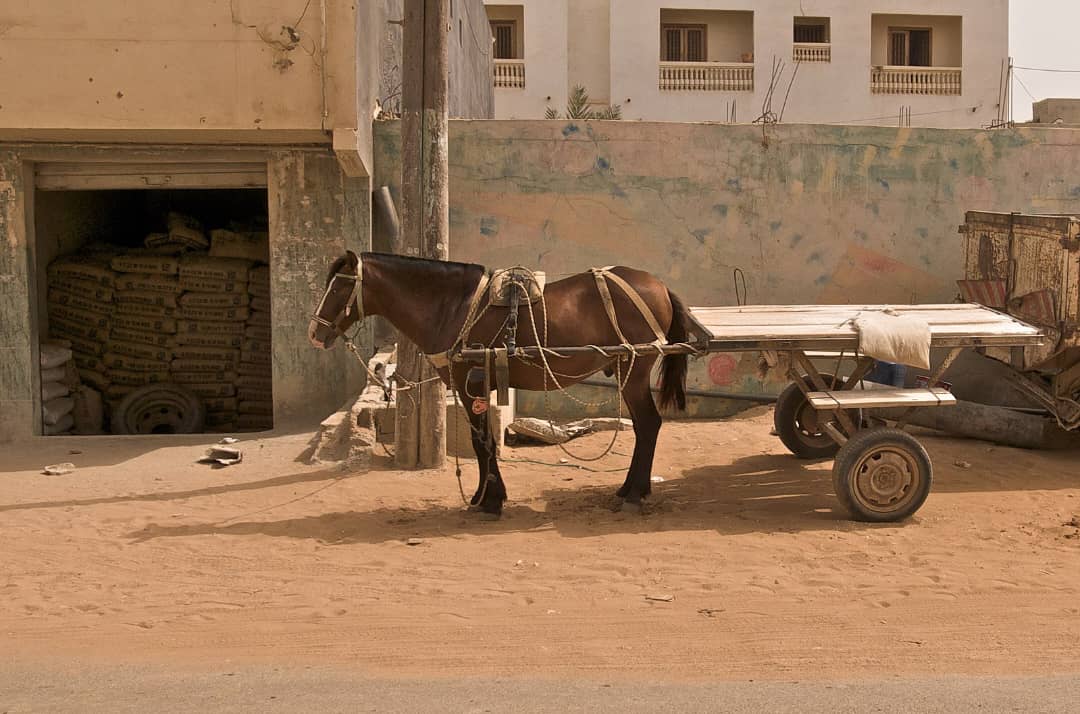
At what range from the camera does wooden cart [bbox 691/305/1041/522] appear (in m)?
7.01

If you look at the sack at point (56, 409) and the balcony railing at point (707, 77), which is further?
the balcony railing at point (707, 77)

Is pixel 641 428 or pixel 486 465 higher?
pixel 641 428

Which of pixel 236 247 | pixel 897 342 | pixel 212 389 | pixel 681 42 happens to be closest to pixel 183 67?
pixel 236 247

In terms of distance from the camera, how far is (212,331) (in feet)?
41.9

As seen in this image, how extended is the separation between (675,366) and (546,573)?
216 cm

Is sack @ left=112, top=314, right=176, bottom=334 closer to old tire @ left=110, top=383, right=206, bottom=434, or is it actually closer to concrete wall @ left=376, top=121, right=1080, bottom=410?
old tire @ left=110, top=383, right=206, bottom=434

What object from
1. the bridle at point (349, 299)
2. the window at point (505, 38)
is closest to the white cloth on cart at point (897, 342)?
the bridle at point (349, 299)

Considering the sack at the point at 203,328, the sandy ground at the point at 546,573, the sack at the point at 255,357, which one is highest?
the sack at the point at 203,328

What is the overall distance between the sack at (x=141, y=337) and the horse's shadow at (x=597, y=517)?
19.7 ft

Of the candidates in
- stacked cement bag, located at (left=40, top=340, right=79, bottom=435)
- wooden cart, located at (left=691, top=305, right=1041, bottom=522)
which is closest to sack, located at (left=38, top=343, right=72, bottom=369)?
stacked cement bag, located at (left=40, top=340, right=79, bottom=435)

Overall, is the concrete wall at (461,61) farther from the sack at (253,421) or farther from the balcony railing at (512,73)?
the sack at (253,421)

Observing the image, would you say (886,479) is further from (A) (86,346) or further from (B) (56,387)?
(A) (86,346)

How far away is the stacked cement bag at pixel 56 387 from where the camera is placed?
10781 mm

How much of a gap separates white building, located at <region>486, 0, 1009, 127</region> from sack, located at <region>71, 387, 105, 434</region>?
55.6ft
